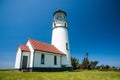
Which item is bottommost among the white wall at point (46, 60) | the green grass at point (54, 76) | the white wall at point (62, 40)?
the green grass at point (54, 76)

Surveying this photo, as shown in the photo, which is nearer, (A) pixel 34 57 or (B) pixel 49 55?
(A) pixel 34 57

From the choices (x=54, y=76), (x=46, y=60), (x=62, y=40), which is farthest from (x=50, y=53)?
(x=54, y=76)

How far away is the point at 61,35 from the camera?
23.6 m

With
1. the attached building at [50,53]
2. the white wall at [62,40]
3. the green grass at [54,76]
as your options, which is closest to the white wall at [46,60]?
the attached building at [50,53]

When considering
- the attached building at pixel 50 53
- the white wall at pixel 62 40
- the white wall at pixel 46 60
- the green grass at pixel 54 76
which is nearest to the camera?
the green grass at pixel 54 76

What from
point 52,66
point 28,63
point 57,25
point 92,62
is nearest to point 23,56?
point 28,63

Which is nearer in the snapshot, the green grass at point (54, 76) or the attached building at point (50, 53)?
the green grass at point (54, 76)

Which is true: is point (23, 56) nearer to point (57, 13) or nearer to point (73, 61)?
point (57, 13)

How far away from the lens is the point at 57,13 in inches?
986

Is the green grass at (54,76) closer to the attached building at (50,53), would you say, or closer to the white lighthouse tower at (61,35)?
the attached building at (50,53)

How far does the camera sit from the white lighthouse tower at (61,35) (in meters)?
23.4

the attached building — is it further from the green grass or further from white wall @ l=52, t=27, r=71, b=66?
the green grass

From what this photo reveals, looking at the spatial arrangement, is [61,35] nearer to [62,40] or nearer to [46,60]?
[62,40]

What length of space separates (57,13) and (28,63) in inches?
516
